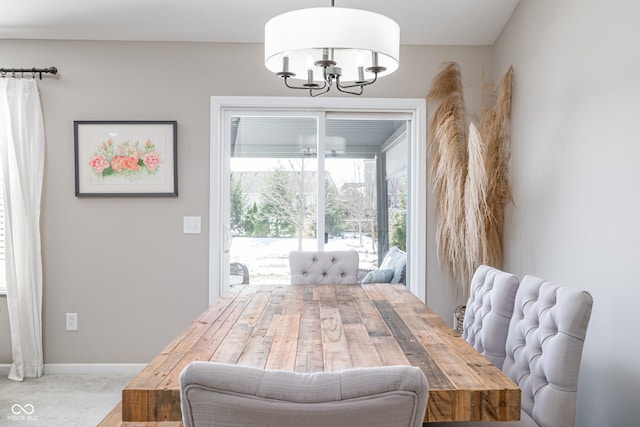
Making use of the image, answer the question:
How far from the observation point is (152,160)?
3.52m

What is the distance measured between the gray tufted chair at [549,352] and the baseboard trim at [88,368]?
254 centimetres

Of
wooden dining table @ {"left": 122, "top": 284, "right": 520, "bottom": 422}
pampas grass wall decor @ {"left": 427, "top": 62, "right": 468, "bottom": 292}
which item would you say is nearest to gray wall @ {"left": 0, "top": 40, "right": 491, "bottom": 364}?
pampas grass wall decor @ {"left": 427, "top": 62, "right": 468, "bottom": 292}

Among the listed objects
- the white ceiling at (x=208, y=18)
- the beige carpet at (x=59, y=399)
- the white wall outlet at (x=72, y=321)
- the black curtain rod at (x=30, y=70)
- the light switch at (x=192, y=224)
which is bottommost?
the beige carpet at (x=59, y=399)

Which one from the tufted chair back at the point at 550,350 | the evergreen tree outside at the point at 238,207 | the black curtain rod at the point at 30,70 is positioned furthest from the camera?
the evergreen tree outside at the point at 238,207

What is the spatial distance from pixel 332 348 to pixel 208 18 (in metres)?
2.50

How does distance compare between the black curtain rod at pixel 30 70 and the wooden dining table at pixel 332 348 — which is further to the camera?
the black curtain rod at pixel 30 70

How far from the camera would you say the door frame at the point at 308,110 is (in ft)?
11.6

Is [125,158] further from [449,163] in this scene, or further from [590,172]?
[590,172]

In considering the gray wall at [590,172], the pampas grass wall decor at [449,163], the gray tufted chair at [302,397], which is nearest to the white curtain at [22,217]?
the pampas grass wall decor at [449,163]

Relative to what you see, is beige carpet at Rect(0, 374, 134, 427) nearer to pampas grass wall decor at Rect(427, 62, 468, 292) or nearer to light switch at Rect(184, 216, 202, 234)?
light switch at Rect(184, 216, 202, 234)

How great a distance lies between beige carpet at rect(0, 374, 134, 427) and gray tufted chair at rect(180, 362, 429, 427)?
2286 millimetres

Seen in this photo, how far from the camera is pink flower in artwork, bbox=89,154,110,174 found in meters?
3.51

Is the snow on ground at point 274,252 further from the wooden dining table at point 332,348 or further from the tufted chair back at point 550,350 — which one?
the tufted chair back at point 550,350

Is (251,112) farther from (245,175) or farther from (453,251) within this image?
(453,251)
